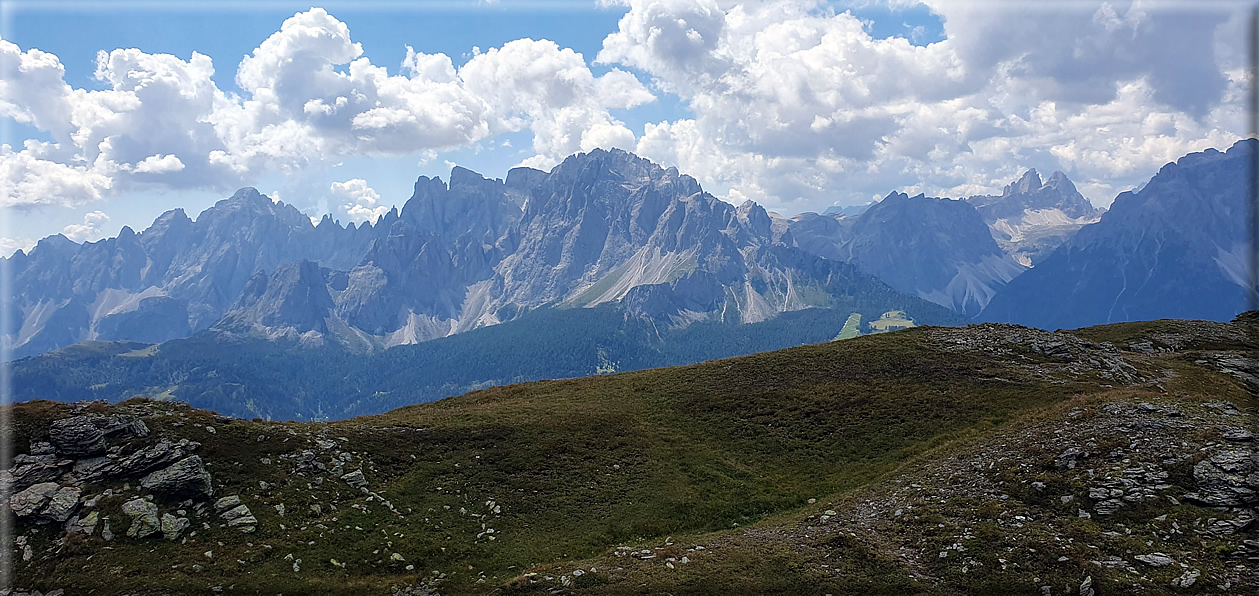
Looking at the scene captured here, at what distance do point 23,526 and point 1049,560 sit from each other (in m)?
46.2

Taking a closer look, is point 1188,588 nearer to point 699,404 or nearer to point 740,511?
point 740,511

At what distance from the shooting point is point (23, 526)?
93.1ft

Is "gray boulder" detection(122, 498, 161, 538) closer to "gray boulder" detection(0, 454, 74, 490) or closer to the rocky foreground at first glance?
the rocky foreground

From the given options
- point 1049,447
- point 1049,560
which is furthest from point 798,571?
point 1049,447

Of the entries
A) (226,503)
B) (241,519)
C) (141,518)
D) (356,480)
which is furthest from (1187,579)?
(141,518)

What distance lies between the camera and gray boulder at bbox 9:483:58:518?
94.2ft

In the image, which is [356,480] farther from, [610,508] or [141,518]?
[610,508]

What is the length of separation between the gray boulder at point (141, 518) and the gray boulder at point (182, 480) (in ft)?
3.45

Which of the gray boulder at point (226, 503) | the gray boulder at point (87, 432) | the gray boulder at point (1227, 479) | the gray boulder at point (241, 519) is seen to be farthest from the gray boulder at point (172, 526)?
the gray boulder at point (1227, 479)

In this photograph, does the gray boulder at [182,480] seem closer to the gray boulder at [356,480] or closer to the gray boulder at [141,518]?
the gray boulder at [141,518]

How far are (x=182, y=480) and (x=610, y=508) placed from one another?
77.7 feet

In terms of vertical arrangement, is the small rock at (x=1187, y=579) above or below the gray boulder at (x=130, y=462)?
below

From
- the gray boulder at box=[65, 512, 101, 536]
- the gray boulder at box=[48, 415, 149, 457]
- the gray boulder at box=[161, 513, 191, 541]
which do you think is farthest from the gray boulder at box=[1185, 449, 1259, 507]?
the gray boulder at box=[48, 415, 149, 457]

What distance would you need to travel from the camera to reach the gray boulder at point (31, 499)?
28.7 m
